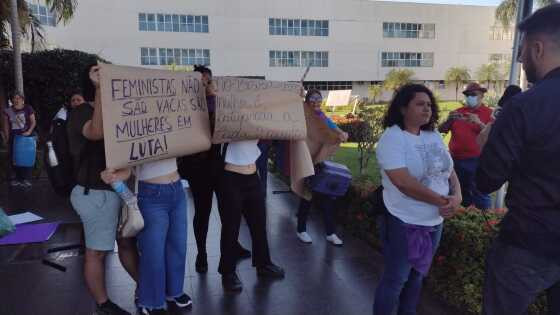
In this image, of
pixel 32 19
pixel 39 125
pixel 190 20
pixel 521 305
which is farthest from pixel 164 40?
pixel 521 305

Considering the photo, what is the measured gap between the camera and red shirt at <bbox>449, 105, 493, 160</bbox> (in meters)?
5.61

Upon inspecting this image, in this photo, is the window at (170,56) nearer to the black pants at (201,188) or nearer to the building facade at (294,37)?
the building facade at (294,37)

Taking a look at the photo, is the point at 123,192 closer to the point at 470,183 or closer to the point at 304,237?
the point at 304,237

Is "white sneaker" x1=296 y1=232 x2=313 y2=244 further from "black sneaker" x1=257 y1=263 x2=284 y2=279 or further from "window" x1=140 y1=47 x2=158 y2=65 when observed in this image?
"window" x1=140 y1=47 x2=158 y2=65

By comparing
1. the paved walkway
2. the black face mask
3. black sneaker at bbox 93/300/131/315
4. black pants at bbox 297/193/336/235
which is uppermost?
the black face mask

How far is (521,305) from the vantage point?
6.29 ft

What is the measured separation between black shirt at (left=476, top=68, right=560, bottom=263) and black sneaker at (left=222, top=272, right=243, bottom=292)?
2.44 metres

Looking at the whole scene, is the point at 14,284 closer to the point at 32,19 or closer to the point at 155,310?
the point at 155,310

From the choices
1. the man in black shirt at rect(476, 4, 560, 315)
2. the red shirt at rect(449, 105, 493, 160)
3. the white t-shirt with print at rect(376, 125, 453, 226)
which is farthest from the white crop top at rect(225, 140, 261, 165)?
the red shirt at rect(449, 105, 493, 160)

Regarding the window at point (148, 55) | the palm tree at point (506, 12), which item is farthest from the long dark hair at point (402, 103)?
the window at point (148, 55)

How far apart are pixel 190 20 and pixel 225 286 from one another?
45865 mm

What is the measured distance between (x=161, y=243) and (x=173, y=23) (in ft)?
150

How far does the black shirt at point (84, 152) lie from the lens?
288 cm

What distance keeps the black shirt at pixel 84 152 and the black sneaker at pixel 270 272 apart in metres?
1.73
